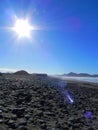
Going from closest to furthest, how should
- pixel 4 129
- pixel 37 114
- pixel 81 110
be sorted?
1. pixel 4 129
2. pixel 37 114
3. pixel 81 110

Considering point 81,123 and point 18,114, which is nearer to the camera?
point 18,114

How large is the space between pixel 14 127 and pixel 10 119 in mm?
932

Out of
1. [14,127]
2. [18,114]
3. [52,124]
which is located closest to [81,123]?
[52,124]

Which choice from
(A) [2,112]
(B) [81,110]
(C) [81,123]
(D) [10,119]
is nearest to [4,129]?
(D) [10,119]

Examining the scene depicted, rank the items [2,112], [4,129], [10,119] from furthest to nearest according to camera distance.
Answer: [2,112] < [10,119] < [4,129]

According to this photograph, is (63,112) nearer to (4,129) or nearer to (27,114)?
(27,114)

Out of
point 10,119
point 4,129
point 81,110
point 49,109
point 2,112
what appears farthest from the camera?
point 81,110

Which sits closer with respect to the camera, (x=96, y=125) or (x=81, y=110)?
(x=96, y=125)

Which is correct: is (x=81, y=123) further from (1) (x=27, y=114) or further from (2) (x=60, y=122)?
(1) (x=27, y=114)

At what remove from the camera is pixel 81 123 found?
39.4ft

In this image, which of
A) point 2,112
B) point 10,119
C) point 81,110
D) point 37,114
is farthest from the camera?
point 81,110

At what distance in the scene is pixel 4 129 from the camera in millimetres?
8852

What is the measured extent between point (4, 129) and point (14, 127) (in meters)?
0.45

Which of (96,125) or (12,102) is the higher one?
(12,102)
